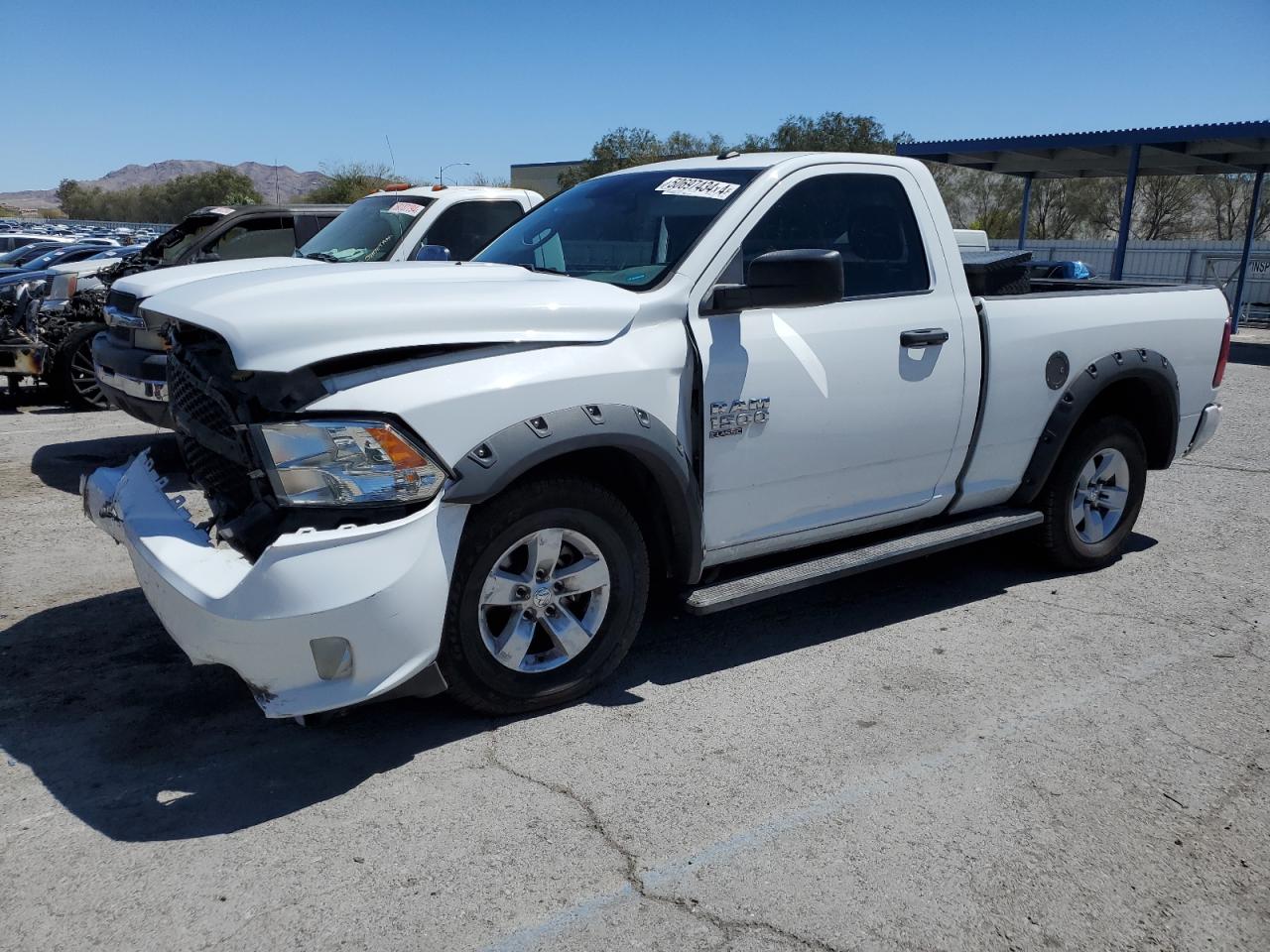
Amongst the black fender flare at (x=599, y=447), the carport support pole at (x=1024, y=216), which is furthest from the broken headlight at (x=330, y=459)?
the carport support pole at (x=1024, y=216)

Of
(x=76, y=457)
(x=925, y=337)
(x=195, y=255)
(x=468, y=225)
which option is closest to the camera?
(x=925, y=337)

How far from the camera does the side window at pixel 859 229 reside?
171 inches

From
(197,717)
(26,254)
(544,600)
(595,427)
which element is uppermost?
(595,427)

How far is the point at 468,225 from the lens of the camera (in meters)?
8.62

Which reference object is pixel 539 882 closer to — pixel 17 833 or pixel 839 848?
pixel 839 848

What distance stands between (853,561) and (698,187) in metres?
1.68

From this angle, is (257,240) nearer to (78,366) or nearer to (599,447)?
(78,366)

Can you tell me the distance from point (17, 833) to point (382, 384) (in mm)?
1652

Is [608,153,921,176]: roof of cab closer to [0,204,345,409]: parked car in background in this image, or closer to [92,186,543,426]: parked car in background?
[92,186,543,426]: parked car in background

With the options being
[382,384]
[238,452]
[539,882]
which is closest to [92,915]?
[539,882]

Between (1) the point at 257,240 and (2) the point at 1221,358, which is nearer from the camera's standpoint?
(2) the point at 1221,358

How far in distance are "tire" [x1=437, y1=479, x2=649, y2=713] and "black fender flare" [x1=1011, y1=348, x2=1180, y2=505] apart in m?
2.28

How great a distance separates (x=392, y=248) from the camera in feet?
27.1

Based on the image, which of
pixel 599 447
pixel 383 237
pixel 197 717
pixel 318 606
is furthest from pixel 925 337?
pixel 383 237
